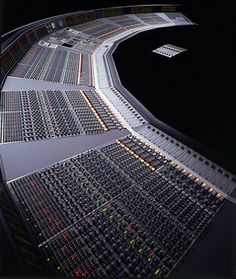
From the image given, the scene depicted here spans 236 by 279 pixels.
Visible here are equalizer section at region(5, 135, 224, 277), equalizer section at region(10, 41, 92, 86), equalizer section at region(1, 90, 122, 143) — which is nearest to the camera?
equalizer section at region(5, 135, 224, 277)

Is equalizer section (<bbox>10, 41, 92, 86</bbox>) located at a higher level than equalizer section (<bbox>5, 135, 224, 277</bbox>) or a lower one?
higher

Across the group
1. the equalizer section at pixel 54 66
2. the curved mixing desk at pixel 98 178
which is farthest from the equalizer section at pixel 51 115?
the equalizer section at pixel 54 66

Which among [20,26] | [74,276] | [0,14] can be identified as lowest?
[74,276]

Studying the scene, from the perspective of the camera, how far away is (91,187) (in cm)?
156

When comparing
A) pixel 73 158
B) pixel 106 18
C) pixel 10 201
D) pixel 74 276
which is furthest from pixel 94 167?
pixel 106 18

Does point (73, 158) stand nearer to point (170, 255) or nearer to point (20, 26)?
point (170, 255)

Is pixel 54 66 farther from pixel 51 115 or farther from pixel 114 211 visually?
pixel 114 211

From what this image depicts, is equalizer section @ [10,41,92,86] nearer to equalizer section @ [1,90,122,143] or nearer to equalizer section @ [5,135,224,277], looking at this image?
equalizer section @ [1,90,122,143]

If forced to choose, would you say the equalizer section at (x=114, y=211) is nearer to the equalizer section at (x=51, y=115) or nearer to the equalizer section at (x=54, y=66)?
the equalizer section at (x=51, y=115)

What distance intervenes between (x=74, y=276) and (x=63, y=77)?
1941 millimetres

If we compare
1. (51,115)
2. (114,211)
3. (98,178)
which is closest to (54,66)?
(51,115)

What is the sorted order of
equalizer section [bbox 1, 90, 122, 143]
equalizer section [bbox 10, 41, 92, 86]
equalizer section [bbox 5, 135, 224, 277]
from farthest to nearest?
equalizer section [bbox 10, 41, 92, 86] < equalizer section [bbox 1, 90, 122, 143] < equalizer section [bbox 5, 135, 224, 277]

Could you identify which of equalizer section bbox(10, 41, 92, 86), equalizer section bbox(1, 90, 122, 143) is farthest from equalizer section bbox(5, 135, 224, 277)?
equalizer section bbox(10, 41, 92, 86)

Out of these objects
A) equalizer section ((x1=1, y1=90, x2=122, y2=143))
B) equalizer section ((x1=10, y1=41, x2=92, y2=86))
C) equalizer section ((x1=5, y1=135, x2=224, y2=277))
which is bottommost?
equalizer section ((x1=5, y1=135, x2=224, y2=277))
